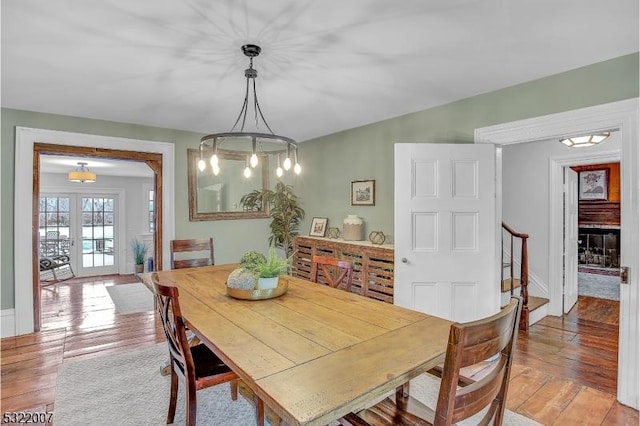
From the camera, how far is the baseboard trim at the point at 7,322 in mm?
3476

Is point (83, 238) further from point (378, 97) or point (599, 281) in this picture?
point (599, 281)

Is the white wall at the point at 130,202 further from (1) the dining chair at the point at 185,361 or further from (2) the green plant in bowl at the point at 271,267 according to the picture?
(2) the green plant in bowl at the point at 271,267

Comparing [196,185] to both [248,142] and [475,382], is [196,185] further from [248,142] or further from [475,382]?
[475,382]

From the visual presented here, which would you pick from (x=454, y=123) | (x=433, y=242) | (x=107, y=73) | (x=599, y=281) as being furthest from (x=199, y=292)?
(x=599, y=281)

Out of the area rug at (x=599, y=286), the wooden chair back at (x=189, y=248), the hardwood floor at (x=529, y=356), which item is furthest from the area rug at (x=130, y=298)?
the area rug at (x=599, y=286)

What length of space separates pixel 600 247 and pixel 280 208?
254 inches

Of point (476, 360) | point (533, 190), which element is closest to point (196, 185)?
point (476, 360)

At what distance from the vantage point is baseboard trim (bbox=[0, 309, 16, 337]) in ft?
11.4

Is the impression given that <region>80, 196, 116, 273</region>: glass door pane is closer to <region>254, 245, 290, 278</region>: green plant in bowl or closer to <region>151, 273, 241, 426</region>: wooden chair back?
<region>151, 273, 241, 426</region>: wooden chair back

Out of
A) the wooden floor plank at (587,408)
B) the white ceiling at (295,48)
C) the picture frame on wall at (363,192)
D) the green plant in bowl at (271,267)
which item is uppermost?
the white ceiling at (295,48)

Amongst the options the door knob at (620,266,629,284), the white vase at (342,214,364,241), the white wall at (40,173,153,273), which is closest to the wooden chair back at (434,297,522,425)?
the door knob at (620,266,629,284)

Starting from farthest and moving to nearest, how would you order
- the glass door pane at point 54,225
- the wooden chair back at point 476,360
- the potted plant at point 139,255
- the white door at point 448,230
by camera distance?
the potted plant at point 139,255
the glass door pane at point 54,225
the white door at point 448,230
the wooden chair back at point 476,360

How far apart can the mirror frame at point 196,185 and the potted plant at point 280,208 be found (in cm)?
11

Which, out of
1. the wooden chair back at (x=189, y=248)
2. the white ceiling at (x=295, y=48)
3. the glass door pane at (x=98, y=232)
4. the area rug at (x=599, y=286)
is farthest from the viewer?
the glass door pane at (x=98, y=232)
